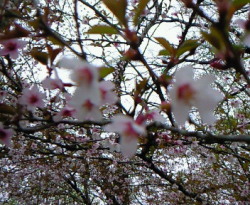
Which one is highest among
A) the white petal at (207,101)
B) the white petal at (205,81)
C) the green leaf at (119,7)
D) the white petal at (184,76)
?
the green leaf at (119,7)

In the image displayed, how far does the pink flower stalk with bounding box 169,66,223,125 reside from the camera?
68cm

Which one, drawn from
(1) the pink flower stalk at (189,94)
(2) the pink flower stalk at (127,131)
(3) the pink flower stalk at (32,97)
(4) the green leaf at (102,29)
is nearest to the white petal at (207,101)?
(1) the pink flower stalk at (189,94)

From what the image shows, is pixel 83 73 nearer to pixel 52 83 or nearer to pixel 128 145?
pixel 128 145

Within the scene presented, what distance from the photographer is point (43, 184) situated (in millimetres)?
5828

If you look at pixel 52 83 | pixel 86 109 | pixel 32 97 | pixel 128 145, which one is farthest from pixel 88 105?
pixel 32 97

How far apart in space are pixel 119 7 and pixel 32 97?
Answer: 0.59m

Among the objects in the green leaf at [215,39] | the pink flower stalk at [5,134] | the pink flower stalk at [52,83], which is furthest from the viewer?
the pink flower stalk at [5,134]

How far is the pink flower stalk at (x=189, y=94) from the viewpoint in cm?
68

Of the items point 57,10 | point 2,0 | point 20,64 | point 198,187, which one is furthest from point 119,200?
point 2,0

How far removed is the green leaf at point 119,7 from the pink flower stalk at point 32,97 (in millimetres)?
546

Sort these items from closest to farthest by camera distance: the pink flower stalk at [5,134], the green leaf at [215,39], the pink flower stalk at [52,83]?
the green leaf at [215,39], the pink flower stalk at [52,83], the pink flower stalk at [5,134]

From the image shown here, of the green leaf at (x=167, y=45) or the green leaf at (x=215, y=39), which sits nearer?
the green leaf at (x=215, y=39)

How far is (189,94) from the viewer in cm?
70

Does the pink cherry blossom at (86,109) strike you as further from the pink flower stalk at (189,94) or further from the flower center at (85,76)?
the pink flower stalk at (189,94)
